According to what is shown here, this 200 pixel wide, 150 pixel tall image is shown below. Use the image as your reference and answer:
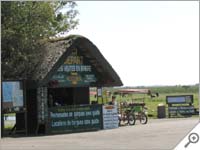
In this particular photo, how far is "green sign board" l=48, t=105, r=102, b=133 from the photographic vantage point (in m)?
22.4

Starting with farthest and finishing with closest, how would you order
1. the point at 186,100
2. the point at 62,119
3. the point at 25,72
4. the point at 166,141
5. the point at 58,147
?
the point at 186,100, the point at 25,72, the point at 62,119, the point at 166,141, the point at 58,147

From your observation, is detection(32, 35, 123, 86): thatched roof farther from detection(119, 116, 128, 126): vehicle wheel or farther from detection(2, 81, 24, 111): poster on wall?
detection(119, 116, 128, 126): vehicle wheel

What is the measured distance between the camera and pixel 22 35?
24.2 meters

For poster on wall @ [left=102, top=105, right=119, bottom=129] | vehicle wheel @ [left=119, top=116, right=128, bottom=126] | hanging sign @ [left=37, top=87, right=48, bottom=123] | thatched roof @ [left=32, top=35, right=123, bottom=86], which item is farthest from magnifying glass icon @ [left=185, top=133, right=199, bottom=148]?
vehicle wheel @ [left=119, top=116, right=128, bottom=126]

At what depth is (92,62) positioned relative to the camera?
25328 mm

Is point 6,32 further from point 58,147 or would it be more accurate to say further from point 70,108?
point 58,147

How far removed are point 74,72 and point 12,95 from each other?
376cm

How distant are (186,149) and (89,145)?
33.3 ft

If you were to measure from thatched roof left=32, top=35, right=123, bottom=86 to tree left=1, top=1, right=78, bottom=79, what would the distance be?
0.72 m

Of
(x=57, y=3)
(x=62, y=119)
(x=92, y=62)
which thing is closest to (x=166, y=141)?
(x=62, y=119)

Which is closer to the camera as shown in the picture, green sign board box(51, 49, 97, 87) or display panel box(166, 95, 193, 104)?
green sign board box(51, 49, 97, 87)

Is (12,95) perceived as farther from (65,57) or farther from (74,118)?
(65,57)

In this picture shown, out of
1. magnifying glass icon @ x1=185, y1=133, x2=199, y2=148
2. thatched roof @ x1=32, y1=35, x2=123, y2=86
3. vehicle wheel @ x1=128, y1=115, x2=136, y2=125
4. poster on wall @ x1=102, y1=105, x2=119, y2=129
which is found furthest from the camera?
vehicle wheel @ x1=128, y1=115, x2=136, y2=125

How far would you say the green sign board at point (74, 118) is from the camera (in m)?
22.4
